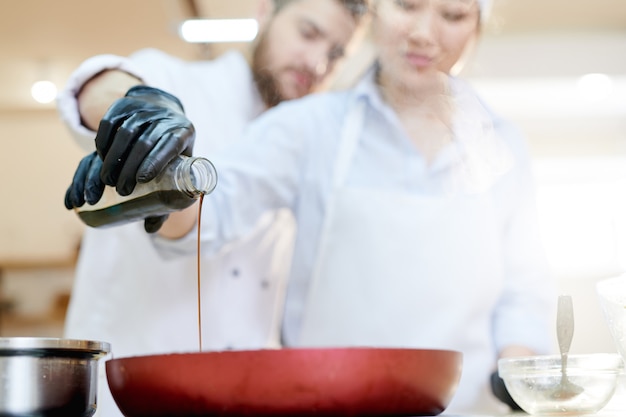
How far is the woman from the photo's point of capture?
3.66ft

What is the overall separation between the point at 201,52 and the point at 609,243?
3.18ft

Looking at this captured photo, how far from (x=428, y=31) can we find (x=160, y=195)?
0.38 metres

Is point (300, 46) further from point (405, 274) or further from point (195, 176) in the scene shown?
point (195, 176)

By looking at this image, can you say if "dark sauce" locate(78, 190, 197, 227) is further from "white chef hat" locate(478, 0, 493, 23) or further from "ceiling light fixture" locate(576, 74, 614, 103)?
"ceiling light fixture" locate(576, 74, 614, 103)

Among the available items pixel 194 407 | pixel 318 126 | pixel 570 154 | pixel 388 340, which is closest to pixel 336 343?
pixel 388 340

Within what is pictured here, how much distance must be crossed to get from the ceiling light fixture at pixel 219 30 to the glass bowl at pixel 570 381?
81 centimetres

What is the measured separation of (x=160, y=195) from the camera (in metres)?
0.58

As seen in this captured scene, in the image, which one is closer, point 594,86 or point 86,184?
point 86,184

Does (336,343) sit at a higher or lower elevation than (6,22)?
lower

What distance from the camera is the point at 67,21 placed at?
98.7 inches

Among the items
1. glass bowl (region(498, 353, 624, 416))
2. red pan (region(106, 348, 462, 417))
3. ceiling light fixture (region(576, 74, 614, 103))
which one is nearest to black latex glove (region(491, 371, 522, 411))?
glass bowl (region(498, 353, 624, 416))

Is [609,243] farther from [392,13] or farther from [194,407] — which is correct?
[194,407]

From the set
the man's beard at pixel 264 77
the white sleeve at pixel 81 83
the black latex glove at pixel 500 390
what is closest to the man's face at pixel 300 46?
the man's beard at pixel 264 77

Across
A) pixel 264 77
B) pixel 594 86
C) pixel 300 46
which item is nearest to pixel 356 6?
pixel 300 46
